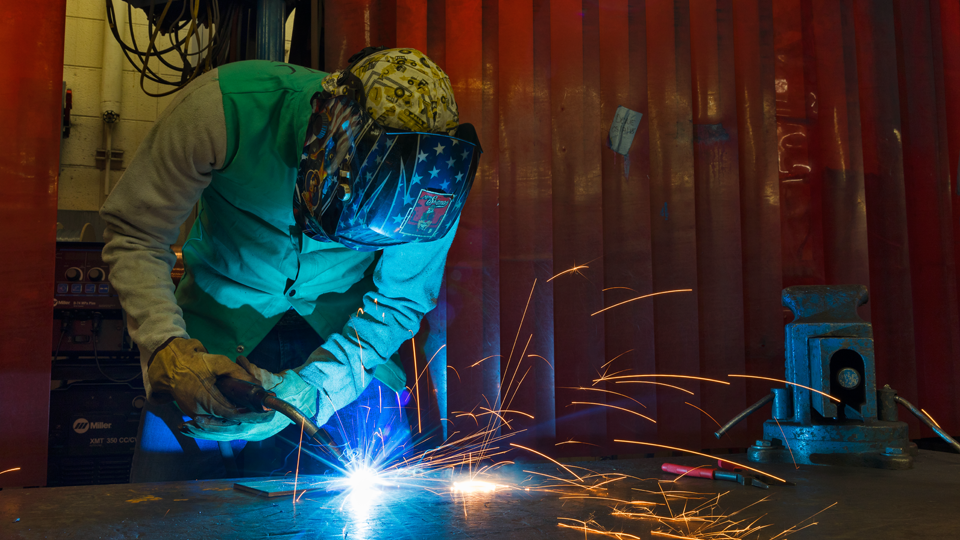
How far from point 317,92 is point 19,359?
1.34 metres

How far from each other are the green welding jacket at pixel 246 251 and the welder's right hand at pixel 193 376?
6 centimetres

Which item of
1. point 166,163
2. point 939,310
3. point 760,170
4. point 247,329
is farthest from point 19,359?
point 939,310

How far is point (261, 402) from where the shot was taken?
1444 millimetres

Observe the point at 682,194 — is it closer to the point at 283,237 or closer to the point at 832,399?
the point at 832,399

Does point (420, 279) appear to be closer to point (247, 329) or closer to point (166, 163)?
point (247, 329)

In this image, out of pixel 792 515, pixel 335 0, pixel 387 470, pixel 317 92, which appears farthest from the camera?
pixel 335 0

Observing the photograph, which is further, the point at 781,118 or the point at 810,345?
the point at 781,118

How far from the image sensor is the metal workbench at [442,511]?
1.10 metres

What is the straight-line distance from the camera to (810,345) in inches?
72.6

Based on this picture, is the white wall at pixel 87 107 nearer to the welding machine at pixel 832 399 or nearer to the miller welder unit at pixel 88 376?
the miller welder unit at pixel 88 376

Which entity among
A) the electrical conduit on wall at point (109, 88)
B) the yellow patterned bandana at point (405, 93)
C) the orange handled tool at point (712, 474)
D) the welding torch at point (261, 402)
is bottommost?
the orange handled tool at point (712, 474)

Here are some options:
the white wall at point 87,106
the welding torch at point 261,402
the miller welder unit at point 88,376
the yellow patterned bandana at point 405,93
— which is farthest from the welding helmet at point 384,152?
the white wall at point 87,106

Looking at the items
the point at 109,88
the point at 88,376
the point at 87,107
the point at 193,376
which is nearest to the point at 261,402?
the point at 193,376

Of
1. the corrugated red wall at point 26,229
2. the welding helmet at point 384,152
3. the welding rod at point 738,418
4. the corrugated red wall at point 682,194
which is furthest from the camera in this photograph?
the corrugated red wall at point 682,194
